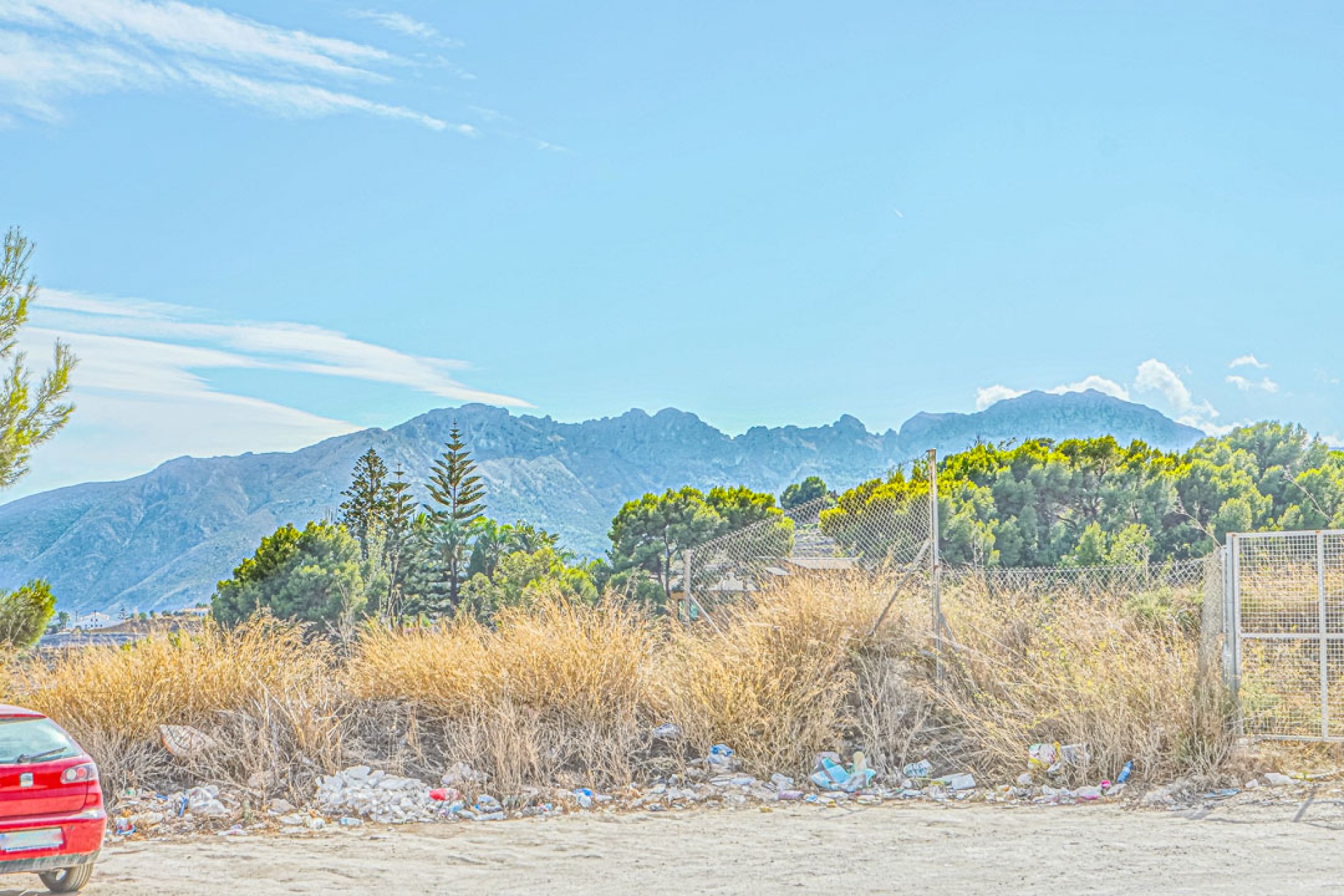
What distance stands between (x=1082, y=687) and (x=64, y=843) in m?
7.57

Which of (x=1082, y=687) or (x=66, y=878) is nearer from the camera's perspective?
(x=66, y=878)

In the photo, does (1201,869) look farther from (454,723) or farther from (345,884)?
(454,723)

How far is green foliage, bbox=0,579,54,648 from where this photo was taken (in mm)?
14406

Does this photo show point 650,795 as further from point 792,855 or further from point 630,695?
point 792,855

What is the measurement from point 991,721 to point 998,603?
2.18 metres

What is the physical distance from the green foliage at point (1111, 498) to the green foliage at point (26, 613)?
680 inches

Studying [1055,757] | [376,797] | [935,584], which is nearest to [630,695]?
[376,797]

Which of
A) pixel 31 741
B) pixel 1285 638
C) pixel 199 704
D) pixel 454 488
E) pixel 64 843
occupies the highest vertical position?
pixel 454 488

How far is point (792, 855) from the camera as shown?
7.41 meters

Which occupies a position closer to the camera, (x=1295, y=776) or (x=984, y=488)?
(x=1295, y=776)

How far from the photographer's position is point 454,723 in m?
10.1

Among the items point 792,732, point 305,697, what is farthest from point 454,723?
point 792,732

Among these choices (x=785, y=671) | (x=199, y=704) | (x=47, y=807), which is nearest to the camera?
(x=47, y=807)

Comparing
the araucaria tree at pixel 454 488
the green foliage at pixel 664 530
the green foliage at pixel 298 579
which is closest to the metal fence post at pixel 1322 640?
the green foliage at pixel 664 530
